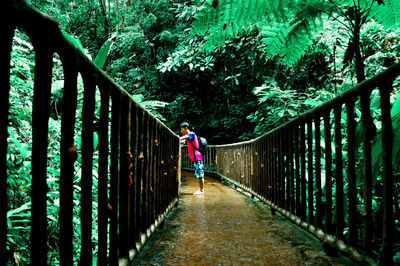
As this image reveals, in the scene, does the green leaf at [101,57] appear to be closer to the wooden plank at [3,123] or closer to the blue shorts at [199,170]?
the wooden plank at [3,123]

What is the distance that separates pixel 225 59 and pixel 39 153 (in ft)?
35.9

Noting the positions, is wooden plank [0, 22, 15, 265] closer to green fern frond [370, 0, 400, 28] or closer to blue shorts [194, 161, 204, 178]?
green fern frond [370, 0, 400, 28]

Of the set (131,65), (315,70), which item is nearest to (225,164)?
(315,70)

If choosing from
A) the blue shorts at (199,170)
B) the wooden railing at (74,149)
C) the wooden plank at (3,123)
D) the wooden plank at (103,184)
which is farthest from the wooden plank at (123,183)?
the blue shorts at (199,170)

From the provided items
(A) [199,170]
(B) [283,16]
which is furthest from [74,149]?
(A) [199,170]

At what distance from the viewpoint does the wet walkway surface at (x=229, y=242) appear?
1886 millimetres

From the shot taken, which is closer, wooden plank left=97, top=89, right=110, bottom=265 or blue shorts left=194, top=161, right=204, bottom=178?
wooden plank left=97, top=89, right=110, bottom=265

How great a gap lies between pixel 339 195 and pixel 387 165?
58 centimetres

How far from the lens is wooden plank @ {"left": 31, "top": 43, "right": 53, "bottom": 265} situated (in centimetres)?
76

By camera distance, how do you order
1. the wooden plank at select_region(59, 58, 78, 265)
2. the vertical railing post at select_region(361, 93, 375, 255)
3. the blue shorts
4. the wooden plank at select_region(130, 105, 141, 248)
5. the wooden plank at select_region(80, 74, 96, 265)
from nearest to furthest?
the wooden plank at select_region(59, 58, 78, 265) → the wooden plank at select_region(80, 74, 96, 265) → the vertical railing post at select_region(361, 93, 375, 255) → the wooden plank at select_region(130, 105, 141, 248) → the blue shorts

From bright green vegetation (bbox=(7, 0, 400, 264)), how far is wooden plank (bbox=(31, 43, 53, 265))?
49.1 inches

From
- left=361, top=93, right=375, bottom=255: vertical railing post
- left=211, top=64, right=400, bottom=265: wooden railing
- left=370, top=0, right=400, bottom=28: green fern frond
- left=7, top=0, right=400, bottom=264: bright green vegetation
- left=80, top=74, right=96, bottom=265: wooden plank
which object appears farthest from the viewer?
left=7, top=0, right=400, bottom=264: bright green vegetation

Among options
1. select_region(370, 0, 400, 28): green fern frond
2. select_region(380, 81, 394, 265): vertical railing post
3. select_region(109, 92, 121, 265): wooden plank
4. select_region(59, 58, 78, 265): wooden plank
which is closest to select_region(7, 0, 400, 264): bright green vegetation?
select_region(370, 0, 400, 28): green fern frond

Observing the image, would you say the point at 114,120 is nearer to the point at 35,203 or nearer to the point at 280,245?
the point at 35,203
